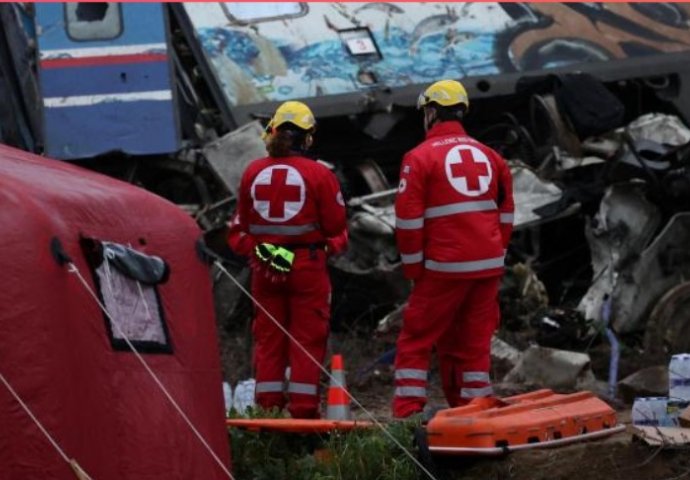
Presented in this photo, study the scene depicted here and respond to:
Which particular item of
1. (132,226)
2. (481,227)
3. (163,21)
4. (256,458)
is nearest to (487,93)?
(163,21)

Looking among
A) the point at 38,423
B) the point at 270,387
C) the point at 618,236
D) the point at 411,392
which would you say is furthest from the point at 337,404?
the point at 618,236

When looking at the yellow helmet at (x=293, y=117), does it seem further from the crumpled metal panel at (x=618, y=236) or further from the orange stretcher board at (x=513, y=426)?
the crumpled metal panel at (x=618, y=236)

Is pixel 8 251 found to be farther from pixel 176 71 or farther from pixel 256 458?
pixel 176 71

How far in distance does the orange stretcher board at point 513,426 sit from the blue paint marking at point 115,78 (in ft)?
20.4

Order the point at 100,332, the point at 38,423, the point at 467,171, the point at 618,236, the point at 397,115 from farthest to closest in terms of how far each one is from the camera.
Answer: the point at 397,115 < the point at 618,236 < the point at 467,171 < the point at 100,332 < the point at 38,423

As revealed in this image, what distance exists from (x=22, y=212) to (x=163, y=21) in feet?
25.5

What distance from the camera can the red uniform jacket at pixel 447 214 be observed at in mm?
8141

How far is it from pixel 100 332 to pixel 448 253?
8.59 feet

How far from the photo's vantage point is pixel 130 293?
20.7 ft

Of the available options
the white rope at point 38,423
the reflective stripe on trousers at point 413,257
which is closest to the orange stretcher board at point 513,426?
the reflective stripe on trousers at point 413,257

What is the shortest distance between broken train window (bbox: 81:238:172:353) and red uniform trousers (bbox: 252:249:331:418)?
6.50 ft

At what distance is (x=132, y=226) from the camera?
6594 millimetres

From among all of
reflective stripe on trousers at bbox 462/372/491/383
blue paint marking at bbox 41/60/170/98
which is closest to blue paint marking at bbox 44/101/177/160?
blue paint marking at bbox 41/60/170/98

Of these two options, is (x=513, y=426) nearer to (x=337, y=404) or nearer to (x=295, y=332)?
(x=337, y=404)
